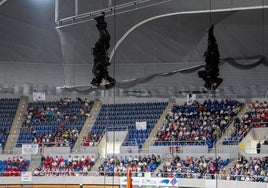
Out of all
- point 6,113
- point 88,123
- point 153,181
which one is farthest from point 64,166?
point 6,113

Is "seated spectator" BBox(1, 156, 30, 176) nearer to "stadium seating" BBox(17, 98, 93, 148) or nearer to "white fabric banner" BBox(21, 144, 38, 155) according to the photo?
"white fabric banner" BBox(21, 144, 38, 155)

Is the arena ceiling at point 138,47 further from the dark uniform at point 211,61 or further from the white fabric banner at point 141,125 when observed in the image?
the dark uniform at point 211,61

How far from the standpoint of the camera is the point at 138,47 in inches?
1244

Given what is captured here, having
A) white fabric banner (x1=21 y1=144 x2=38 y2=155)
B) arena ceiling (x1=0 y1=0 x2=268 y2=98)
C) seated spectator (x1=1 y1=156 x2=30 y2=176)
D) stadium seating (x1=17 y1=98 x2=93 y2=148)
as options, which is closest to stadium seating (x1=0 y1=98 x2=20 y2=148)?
stadium seating (x1=17 y1=98 x2=93 y2=148)

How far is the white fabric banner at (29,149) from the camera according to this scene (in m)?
32.9

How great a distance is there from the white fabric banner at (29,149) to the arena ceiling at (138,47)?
12.4 ft

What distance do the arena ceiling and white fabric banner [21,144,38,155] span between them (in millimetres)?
3777

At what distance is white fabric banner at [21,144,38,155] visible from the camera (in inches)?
1297

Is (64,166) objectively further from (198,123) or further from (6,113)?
(198,123)

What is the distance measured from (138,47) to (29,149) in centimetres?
878

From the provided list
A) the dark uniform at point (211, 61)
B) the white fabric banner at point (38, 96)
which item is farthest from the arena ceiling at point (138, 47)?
the dark uniform at point (211, 61)

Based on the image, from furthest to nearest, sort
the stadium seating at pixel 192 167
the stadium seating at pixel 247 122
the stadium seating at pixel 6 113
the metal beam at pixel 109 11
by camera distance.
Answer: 1. the stadium seating at pixel 6 113
2. the stadium seating at pixel 247 122
3. the stadium seating at pixel 192 167
4. the metal beam at pixel 109 11

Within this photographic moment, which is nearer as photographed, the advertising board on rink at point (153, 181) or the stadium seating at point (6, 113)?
the advertising board on rink at point (153, 181)

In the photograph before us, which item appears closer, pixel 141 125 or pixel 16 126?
pixel 141 125
